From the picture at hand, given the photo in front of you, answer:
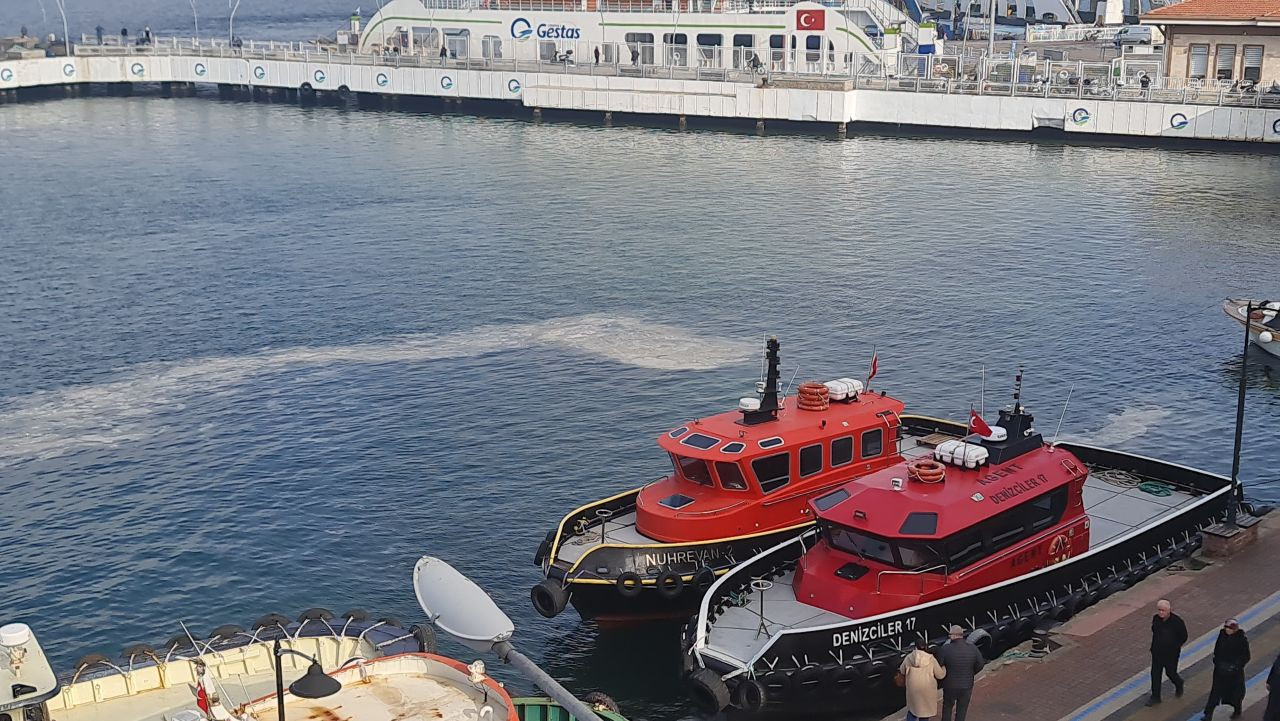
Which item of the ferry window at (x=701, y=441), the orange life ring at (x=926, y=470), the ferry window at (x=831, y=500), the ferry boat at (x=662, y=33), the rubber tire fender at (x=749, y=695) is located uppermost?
the ferry boat at (x=662, y=33)

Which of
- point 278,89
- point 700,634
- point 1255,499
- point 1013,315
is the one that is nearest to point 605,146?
point 278,89

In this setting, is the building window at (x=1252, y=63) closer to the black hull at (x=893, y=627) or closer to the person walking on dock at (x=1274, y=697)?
the black hull at (x=893, y=627)

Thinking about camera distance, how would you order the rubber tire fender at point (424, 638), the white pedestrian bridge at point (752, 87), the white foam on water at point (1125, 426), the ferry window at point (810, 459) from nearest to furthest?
1. the rubber tire fender at point (424, 638)
2. the ferry window at point (810, 459)
3. the white foam on water at point (1125, 426)
4. the white pedestrian bridge at point (752, 87)

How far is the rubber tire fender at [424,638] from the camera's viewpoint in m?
27.0

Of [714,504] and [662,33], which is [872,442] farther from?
[662,33]

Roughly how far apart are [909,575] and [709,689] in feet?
14.8

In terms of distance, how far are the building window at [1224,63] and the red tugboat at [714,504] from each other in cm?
7468

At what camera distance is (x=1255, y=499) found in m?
38.2

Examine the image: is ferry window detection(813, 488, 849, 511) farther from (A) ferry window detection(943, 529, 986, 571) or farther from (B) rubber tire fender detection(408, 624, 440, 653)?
(B) rubber tire fender detection(408, 624, 440, 653)

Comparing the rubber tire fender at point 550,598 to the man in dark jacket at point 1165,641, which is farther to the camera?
the rubber tire fender at point 550,598

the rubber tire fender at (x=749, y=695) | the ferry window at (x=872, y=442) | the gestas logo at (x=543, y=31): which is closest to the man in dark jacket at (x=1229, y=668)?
the rubber tire fender at (x=749, y=695)

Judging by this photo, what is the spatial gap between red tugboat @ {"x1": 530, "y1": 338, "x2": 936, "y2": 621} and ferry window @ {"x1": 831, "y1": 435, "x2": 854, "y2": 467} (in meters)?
0.02

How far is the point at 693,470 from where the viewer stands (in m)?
31.5

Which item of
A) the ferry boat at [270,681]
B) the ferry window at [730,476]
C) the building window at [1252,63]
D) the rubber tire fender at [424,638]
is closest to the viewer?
the ferry boat at [270,681]
